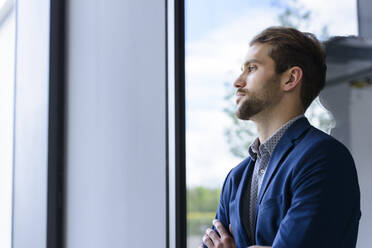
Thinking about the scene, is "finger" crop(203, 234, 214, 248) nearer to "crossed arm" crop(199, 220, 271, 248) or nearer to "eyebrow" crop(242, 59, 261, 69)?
"crossed arm" crop(199, 220, 271, 248)

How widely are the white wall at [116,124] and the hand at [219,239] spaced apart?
369mm

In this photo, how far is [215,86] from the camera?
1.53 meters

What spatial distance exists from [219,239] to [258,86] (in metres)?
0.38

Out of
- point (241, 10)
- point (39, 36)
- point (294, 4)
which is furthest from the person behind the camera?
point (39, 36)

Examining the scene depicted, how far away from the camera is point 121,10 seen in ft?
6.55

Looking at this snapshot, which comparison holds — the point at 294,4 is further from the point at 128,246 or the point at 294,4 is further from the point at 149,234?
the point at 128,246

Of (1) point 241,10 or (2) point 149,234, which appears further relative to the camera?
(2) point 149,234

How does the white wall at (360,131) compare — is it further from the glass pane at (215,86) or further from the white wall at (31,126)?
the white wall at (31,126)

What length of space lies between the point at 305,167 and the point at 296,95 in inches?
9.7

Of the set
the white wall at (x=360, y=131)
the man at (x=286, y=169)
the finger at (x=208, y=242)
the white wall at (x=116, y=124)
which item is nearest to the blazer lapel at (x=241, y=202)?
the man at (x=286, y=169)

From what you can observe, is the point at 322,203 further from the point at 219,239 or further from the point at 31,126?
the point at 31,126

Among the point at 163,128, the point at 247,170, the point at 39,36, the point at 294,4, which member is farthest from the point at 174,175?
the point at 39,36

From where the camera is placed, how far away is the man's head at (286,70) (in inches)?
48.4

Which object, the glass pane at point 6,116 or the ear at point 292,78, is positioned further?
the glass pane at point 6,116
